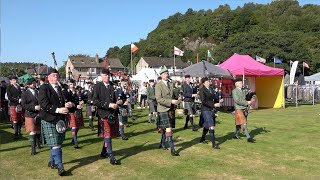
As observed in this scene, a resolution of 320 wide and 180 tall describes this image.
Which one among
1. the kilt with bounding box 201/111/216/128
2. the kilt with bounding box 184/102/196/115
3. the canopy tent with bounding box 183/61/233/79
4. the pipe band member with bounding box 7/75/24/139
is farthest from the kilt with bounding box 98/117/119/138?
the canopy tent with bounding box 183/61/233/79

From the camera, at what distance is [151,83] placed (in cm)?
1502

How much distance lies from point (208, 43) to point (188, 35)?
9.95 metres

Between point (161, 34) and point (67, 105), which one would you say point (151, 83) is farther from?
point (161, 34)

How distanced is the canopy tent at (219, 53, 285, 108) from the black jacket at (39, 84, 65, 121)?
13961 millimetres

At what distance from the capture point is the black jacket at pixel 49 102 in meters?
6.24

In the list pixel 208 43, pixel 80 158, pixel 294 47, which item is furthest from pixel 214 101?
pixel 208 43

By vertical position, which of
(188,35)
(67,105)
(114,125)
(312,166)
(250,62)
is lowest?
(312,166)

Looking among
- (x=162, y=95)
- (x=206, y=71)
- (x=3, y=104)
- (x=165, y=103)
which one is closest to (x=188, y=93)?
(x=162, y=95)

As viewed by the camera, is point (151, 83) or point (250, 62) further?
point (250, 62)

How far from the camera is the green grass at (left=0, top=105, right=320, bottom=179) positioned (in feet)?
21.3

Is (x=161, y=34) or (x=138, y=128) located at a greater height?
(x=161, y=34)

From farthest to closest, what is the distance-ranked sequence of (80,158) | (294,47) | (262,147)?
1. (294,47)
2. (262,147)
3. (80,158)

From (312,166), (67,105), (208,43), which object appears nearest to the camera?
(67,105)

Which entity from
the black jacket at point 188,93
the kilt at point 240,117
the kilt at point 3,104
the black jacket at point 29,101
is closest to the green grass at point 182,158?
the kilt at point 240,117
